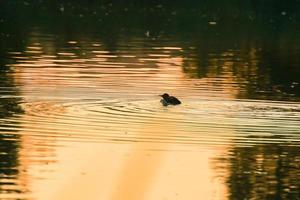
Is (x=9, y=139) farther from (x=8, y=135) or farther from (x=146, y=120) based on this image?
(x=146, y=120)

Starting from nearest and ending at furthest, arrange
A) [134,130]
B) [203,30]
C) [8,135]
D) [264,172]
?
[264,172], [8,135], [134,130], [203,30]

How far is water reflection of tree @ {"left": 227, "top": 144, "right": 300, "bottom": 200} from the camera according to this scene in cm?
2056

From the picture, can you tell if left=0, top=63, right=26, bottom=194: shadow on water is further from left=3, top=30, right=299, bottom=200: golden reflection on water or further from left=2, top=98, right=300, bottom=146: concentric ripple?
left=2, top=98, right=300, bottom=146: concentric ripple

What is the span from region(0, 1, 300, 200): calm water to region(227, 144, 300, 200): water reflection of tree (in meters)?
0.02

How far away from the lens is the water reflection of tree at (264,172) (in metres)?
20.6

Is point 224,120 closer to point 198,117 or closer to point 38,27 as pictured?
point 198,117

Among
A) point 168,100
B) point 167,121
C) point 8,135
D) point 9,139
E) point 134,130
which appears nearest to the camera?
point 9,139

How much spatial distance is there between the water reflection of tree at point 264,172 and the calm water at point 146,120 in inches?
0.8

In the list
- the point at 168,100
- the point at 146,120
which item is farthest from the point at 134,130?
the point at 168,100

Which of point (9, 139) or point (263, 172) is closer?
point (263, 172)

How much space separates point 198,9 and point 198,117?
68688 millimetres

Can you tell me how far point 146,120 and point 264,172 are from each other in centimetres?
607

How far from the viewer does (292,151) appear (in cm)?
2469

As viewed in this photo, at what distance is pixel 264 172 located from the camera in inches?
883
